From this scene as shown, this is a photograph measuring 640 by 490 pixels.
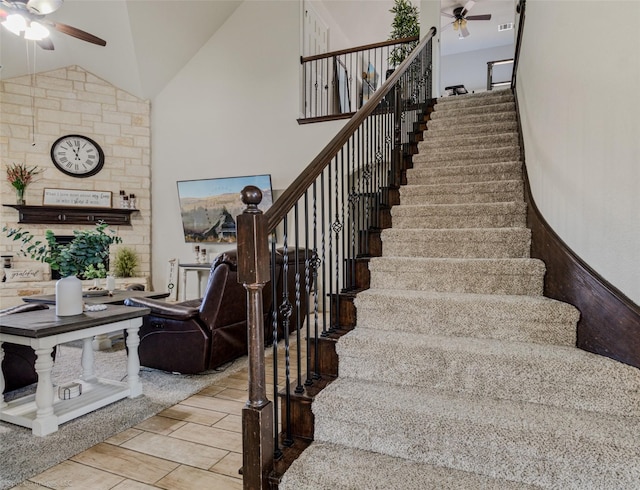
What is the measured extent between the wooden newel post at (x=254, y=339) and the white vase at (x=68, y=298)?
182 cm

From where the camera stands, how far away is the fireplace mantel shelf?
6.07 metres

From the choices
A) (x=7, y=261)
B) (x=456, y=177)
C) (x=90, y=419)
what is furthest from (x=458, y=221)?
(x=7, y=261)

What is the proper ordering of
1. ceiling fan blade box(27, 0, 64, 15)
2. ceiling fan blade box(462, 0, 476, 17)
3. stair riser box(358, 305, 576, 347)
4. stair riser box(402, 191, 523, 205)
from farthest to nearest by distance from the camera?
ceiling fan blade box(462, 0, 476, 17), ceiling fan blade box(27, 0, 64, 15), stair riser box(402, 191, 523, 205), stair riser box(358, 305, 576, 347)

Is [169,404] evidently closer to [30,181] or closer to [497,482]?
[497,482]

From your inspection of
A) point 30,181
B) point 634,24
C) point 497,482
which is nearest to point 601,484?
point 497,482

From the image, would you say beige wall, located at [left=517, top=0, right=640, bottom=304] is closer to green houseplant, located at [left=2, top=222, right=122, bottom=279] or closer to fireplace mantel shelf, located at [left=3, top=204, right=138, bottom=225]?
green houseplant, located at [left=2, top=222, right=122, bottom=279]

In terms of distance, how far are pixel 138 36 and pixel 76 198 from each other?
275 cm

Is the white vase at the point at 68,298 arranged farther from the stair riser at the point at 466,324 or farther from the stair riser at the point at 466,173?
the stair riser at the point at 466,173

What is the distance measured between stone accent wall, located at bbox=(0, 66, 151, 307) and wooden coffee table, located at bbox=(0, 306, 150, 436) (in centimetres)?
421

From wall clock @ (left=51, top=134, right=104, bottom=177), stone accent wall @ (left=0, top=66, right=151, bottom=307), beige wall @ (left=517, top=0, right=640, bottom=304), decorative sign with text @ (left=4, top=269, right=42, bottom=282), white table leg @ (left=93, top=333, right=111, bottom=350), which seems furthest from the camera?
wall clock @ (left=51, top=134, right=104, bottom=177)

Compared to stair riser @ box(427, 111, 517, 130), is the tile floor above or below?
below

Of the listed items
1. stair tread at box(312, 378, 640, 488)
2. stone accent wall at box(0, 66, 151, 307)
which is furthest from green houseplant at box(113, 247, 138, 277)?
stair tread at box(312, 378, 640, 488)

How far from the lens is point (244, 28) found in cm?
636

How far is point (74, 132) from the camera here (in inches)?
253
